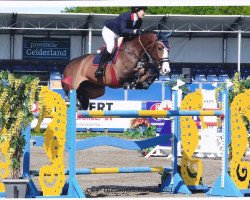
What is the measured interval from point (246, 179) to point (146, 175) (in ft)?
8.19

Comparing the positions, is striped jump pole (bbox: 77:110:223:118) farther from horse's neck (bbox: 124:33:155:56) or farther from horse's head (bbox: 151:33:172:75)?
horse's neck (bbox: 124:33:155:56)

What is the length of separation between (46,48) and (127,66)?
2086 centimetres

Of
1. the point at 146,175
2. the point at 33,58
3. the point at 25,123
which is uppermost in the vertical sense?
the point at 33,58

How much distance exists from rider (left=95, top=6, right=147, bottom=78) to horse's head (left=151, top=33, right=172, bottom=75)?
258 mm

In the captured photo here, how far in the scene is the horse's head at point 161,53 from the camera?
7.66 metres

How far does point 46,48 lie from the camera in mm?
28531

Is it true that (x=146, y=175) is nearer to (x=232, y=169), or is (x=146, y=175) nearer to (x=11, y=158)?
(x=232, y=169)

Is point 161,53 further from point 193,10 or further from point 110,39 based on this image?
point 193,10

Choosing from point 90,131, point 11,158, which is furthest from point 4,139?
point 90,131

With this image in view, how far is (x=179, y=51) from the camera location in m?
28.7

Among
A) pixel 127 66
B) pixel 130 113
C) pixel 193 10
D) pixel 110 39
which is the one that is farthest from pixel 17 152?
pixel 193 10

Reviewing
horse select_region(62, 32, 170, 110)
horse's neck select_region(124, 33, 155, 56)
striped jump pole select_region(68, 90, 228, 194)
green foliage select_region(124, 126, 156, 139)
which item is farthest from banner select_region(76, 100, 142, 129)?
striped jump pole select_region(68, 90, 228, 194)

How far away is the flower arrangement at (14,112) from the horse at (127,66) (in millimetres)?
1675

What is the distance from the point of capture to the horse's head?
7.66 metres
